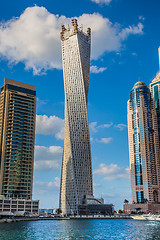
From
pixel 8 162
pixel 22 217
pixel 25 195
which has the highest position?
pixel 8 162

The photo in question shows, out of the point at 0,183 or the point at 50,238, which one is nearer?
the point at 50,238

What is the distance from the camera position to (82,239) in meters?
82.1

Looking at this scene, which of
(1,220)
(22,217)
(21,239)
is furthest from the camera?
(22,217)

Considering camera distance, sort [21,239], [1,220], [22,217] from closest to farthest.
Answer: [21,239]
[1,220]
[22,217]

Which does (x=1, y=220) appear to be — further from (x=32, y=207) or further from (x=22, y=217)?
(x=32, y=207)

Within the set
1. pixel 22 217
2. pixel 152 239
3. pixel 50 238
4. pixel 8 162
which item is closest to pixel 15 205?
pixel 22 217

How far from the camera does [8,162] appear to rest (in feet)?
651

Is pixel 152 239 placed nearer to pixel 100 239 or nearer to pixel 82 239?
pixel 100 239

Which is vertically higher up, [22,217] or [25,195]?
[25,195]

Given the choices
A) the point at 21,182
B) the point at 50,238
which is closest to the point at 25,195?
the point at 21,182

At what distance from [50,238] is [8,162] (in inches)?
4696

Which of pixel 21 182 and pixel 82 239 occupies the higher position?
pixel 21 182

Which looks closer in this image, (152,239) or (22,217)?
(152,239)

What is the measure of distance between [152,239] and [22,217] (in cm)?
10839
